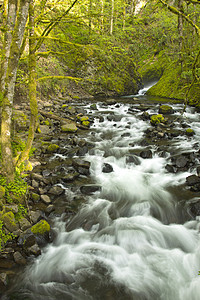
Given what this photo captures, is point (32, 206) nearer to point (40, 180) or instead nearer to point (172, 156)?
point (40, 180)

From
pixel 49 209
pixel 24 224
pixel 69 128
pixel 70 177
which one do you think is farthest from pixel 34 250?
pixel 69 128

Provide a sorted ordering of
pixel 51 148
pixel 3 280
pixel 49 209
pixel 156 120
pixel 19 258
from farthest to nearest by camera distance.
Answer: pixel 156 120 → pixel 51 148 → pixel 49 209 → pixel 19 258 → pixel 3 280

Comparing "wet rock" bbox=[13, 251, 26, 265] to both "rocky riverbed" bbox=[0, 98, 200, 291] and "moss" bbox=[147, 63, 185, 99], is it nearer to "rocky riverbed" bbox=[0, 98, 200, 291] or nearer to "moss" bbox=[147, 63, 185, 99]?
"rocky riverbed" bbox=[0, 98, 200, 291]

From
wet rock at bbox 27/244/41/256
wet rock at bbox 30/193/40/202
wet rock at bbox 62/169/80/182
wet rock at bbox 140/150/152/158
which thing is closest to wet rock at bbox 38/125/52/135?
wet rock at bbox 62/169/80/182

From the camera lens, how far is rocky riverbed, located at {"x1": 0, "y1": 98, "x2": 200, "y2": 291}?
415 centimetres

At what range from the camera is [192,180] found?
6.25 meters

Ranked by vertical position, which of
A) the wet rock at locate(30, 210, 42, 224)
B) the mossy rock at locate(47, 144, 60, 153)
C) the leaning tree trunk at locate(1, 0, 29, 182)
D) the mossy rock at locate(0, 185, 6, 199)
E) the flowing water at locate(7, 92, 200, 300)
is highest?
the leaning tree trunk at locate(1, 0, 29, 182)

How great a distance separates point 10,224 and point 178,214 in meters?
4.02

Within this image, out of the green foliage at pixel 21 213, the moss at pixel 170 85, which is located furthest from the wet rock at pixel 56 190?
the moss at pixel 170 85

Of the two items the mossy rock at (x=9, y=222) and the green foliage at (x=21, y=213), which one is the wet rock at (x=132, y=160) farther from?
the mossy rock at (x=9, y=222)

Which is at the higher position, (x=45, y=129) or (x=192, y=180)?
(x=45, y=129)

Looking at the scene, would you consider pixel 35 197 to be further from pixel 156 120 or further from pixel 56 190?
pixel 156 120

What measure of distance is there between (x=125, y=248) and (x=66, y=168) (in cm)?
358

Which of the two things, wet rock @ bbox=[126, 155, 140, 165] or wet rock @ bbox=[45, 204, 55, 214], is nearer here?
wet rock @ bbox=[45, 204, 55, 214]
